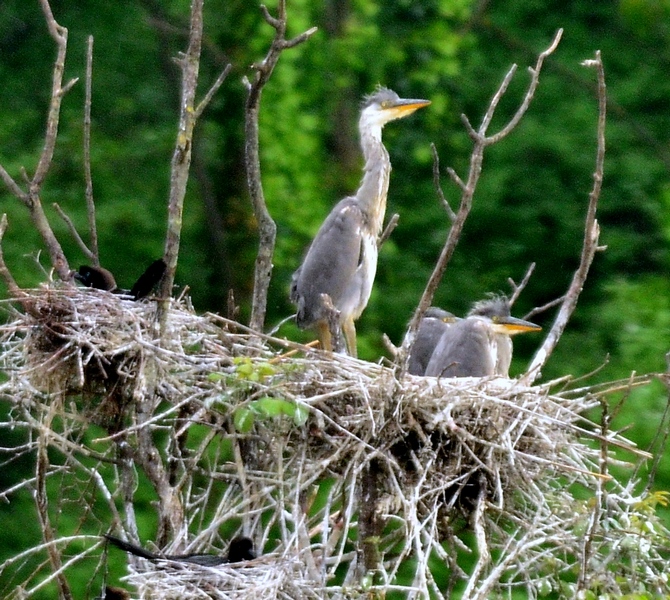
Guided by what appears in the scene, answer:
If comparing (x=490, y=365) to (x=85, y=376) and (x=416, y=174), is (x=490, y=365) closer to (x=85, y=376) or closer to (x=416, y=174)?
(x=85, y=376)

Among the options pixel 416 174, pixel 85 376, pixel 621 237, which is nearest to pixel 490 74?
pixel 416 174

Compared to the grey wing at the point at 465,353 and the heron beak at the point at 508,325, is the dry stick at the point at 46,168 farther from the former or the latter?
the heron beak at the point at 508,325

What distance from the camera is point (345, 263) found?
7023mm

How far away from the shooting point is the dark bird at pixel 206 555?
4453mm

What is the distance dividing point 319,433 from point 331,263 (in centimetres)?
241

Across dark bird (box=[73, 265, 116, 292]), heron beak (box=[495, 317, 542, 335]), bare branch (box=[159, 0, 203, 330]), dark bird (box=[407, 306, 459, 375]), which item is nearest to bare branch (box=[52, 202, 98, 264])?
dark bird (box=[73, 265, 116, 292])

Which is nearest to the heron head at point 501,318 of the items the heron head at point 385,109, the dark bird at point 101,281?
the heron head at point 385,109

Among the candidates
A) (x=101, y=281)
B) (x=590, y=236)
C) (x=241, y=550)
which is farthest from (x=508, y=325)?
(x=241, y=550)

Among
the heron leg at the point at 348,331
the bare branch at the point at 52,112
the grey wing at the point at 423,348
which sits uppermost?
the bare branch at the point at 52,112

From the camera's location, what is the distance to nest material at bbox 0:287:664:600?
4359 millimetres

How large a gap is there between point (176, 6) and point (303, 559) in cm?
932

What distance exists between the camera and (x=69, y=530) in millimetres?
10023

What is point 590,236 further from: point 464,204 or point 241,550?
point 241,550

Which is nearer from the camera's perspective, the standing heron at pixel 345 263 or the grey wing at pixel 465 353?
the grey wing at pixel 465 353
